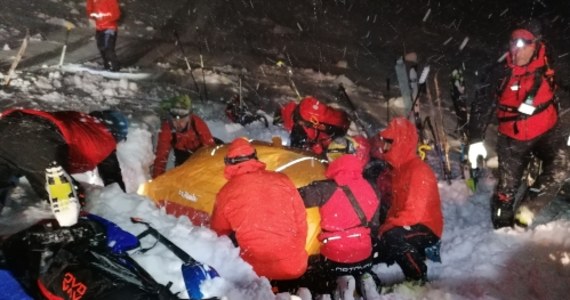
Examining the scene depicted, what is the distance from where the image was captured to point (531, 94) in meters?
5.30

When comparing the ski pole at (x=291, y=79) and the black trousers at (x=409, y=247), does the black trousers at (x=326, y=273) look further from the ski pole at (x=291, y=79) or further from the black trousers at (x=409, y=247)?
the ski pole at (x=291, y=79)

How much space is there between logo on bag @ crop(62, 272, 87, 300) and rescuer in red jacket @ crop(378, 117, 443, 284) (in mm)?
3043

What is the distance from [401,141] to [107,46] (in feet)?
21.8

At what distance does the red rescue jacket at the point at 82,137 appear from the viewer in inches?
166

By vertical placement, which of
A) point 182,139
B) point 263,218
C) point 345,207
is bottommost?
point 182,139

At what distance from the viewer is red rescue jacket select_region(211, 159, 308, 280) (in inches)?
147

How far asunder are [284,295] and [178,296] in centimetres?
72

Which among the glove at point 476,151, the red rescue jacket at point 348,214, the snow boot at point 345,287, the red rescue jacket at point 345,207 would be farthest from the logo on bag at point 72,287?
the glove at point 476,151

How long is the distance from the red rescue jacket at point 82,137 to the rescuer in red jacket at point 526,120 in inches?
165

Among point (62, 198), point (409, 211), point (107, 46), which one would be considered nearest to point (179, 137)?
point (409, 211)

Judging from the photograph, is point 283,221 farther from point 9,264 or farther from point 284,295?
point 9,264

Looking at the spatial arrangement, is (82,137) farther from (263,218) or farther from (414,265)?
(414,265)

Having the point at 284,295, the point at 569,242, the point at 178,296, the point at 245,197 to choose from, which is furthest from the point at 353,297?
the point at 569,242

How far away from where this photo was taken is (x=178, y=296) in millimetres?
2859
